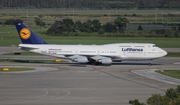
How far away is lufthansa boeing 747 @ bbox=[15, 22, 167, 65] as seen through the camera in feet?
227

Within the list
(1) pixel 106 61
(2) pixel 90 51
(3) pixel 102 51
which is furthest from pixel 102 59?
(2) pixel 90 51

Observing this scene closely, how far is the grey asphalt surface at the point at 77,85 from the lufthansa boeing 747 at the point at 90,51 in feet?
4.66

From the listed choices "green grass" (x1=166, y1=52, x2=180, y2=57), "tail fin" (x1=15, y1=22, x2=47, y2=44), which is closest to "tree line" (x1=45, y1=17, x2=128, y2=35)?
"green grass" (x1=166, y1=52, x2=180, y2=57)

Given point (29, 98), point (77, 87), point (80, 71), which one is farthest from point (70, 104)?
point (80, 71)

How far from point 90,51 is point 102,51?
5.81ft

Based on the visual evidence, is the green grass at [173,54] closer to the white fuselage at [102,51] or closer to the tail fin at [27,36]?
the white fuselage at [102,51]

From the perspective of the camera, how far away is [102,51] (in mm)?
70062

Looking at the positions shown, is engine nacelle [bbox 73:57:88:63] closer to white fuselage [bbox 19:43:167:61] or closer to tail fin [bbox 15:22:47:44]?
white fuselage [bbox 19:43:167:61]

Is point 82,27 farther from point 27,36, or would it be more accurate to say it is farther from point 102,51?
point 102,51

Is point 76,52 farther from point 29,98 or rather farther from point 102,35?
point 102,35

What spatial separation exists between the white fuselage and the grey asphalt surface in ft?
5.16

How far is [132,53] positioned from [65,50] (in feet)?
32.5

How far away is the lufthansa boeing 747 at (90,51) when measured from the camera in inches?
→ 2724

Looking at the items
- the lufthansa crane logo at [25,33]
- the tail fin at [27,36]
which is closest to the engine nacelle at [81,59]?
the tail fin at [27,36]
